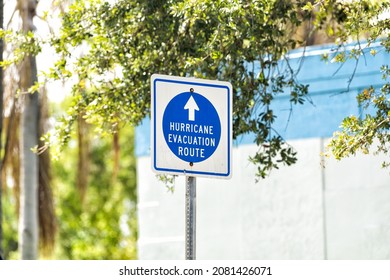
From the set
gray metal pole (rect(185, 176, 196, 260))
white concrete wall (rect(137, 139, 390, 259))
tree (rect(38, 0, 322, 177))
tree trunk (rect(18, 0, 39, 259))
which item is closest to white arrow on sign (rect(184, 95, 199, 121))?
gray metal pole (rect(185, 176, 196, 260))

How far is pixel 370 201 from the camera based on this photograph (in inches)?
563

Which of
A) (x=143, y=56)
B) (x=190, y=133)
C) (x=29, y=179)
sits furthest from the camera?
(x=29, y=179)

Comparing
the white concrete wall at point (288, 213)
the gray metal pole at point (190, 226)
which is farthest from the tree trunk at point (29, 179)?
the gray metal pole at point (190, 226)

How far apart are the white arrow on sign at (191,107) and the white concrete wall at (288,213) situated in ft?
21.6

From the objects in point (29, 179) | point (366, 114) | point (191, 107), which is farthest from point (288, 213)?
point (191, 107)

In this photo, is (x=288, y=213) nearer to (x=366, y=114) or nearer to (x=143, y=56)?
(x=143, y=56)

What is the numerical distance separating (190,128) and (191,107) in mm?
132

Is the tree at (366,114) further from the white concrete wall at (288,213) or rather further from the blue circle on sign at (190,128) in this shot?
the white concrete wall at (288,213)

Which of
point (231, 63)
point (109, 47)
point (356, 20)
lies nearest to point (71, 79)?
point (109, 47)

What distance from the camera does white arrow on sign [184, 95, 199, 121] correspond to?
725 cm

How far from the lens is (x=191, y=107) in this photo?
7273 mm

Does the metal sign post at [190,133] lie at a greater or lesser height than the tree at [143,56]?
lesser

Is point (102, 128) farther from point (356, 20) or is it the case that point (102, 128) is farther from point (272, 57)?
point (356, 20)

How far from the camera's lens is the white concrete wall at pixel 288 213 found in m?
14.3
